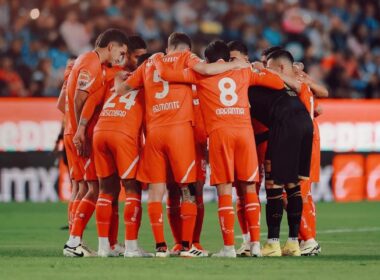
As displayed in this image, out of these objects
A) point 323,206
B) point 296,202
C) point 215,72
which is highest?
point 215,72

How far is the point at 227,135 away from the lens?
40.3 ft

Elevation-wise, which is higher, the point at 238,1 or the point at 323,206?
the point at 238,1

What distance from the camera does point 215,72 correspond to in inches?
483

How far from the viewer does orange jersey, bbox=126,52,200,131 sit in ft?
40.8

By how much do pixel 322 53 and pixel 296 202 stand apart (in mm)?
14408

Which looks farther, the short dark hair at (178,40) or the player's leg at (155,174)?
the short dark hair at (178,40)

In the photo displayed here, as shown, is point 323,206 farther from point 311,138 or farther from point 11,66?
point 311,138

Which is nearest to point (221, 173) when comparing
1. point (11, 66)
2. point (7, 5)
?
point (11, 66)

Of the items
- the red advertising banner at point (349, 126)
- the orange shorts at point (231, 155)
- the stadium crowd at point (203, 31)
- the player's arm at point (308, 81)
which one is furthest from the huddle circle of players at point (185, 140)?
the stadium crowd at point (203, 31)

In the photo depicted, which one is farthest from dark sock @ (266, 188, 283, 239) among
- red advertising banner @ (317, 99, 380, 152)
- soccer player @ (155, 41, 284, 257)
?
red advertising banner @ (317, 99, 380, 152)

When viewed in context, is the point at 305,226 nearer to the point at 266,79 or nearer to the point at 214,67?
the point at 266,79

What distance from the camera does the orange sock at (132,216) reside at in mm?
12484

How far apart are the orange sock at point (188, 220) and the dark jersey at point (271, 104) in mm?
1205

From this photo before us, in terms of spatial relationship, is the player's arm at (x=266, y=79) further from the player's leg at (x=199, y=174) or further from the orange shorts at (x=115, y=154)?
the orange shorts at (x=115, y=154)
